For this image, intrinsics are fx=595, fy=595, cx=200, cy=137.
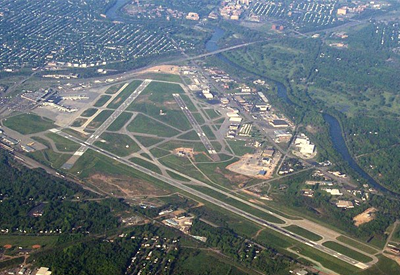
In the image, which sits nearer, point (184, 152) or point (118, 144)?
point (184, 152)

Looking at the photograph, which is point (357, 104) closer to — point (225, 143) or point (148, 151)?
point (225, 143)

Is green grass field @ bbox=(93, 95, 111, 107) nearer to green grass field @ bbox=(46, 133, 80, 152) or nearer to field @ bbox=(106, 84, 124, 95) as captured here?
field @ bbox=(106, 84, 124, 95)

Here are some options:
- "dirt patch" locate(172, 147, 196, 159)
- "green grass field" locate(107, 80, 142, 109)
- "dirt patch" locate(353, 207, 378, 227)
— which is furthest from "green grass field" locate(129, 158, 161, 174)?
"dirt patch" locate(353, 207, 378, 227)

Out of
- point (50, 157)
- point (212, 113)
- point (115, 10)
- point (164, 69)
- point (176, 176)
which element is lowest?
point (115, 10)

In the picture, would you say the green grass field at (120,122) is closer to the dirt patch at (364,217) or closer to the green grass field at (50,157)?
the green grass field at (50,157)

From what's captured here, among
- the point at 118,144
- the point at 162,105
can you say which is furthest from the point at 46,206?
the point at 162,105

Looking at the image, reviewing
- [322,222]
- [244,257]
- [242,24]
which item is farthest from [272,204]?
[242,24]

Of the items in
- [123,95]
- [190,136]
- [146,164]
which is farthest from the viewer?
[123,95]

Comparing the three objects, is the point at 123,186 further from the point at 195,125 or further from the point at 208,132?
the point at 195,125
